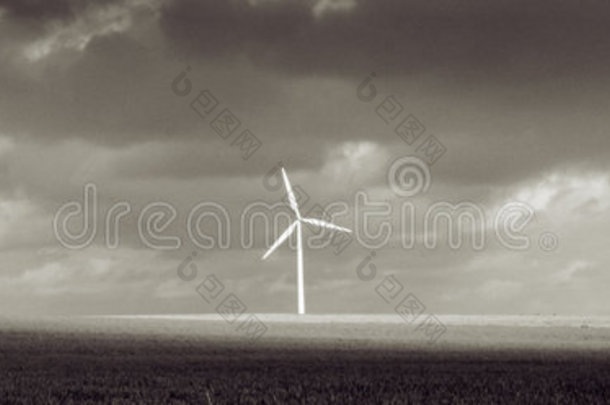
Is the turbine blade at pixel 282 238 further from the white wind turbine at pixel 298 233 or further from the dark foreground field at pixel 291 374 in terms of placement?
the dark foreground field at pixel 291 374

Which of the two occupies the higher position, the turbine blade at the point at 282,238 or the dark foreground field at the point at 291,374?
the turbine blade at the point at 282,238

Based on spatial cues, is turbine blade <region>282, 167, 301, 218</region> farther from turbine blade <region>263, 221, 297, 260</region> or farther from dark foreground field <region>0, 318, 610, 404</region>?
dark foreground field <region>0, 318, 610, 404</region>

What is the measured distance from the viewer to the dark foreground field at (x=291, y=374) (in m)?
29.1

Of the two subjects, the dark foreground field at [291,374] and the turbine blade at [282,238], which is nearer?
the dark foreground field at [291,374]

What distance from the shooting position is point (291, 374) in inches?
1505

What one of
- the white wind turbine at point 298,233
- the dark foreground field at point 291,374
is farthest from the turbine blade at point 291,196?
the dark foreground field at point 291,374

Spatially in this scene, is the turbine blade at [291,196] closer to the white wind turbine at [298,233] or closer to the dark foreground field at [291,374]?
the white wind turbine at [298,233]

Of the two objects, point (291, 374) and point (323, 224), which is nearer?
point (291, 374)

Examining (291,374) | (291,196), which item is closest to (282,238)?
(291,196)

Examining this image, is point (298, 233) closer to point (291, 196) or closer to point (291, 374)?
point (291, 196)

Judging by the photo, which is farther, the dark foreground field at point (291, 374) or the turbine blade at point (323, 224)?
the turbine blade at point (323, 224)

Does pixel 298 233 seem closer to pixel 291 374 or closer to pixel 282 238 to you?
pixel 282 238

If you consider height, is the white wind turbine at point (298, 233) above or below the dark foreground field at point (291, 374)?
above

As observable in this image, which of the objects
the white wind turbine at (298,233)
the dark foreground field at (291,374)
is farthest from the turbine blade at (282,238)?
the dark foreground field at (291,374)
